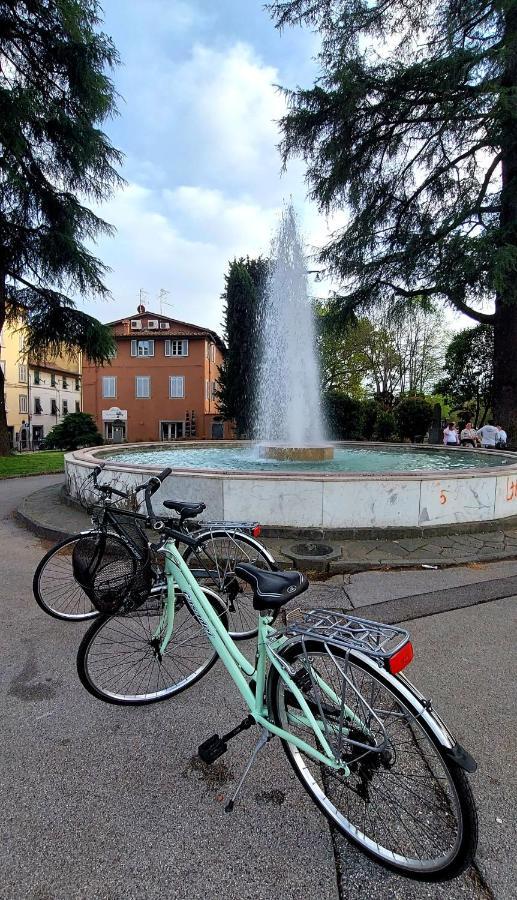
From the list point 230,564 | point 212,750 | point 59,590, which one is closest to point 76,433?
point 59,590

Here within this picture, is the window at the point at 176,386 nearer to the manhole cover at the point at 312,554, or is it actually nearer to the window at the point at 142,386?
the window at the point at 142,386

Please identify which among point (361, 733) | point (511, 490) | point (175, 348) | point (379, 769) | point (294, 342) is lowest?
point (379, 769)

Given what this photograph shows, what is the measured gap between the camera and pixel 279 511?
5809mm

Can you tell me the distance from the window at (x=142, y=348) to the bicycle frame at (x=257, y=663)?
37827 millimetres

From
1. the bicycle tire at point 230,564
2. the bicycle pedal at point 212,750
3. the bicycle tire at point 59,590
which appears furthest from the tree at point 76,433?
the bicycle pedal at point 212,750

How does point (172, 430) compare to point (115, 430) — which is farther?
point (172, 430)

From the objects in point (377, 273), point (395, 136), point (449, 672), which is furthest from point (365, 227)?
point (449, 672)

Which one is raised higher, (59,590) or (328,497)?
(328,497)

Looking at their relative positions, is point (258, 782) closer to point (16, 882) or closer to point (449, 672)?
point (16, 882)

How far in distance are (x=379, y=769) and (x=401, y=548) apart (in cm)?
388

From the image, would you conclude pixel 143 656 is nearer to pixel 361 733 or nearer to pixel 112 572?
pixel 112 572

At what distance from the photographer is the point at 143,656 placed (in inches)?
115

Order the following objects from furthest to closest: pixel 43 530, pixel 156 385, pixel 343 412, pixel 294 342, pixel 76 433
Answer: pixel 156 385
pixel 76 433
pixel 343 412
pixel 294 342
pixel 43 530

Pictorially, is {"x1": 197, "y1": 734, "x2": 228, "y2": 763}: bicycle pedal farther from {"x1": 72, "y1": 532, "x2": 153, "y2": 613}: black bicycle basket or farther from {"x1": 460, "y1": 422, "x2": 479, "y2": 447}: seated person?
{"x1": 460, "y1": 422, "x2": 479, "y2": 447}: seated person
